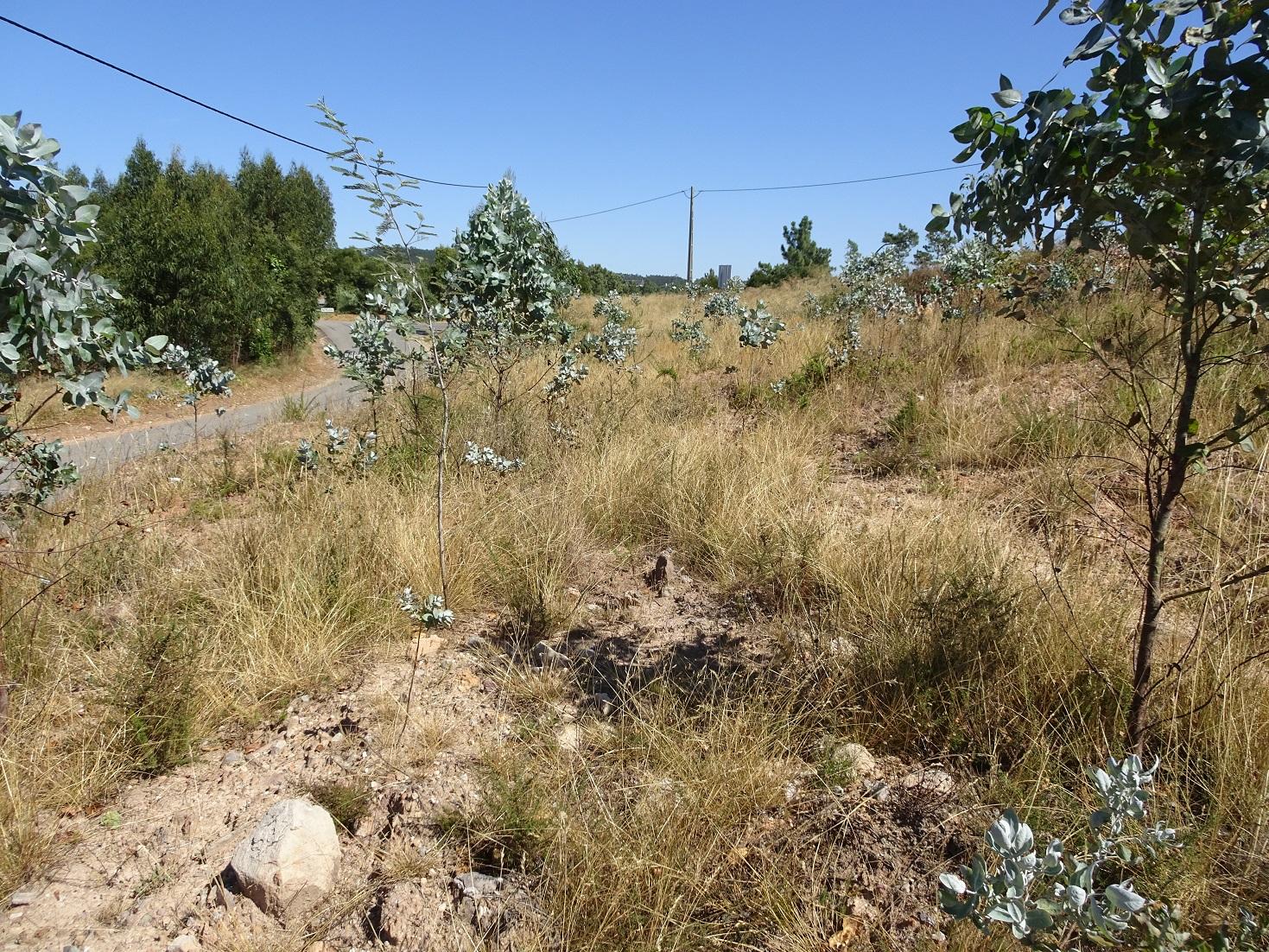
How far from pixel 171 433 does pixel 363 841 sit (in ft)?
29.6

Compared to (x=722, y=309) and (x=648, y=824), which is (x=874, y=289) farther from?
(x=648, y=824)

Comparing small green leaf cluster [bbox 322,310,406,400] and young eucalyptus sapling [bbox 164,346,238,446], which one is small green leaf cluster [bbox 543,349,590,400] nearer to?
small green leaf cluster [bbox 322,310,406,400]

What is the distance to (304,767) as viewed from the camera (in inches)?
101

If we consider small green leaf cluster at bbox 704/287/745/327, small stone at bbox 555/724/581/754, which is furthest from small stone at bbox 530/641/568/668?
small green leaf cluster at bbox 704/287/745/327

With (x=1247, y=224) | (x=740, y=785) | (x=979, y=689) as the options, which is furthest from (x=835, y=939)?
(x=1247, y=224)

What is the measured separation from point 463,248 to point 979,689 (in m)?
4.08

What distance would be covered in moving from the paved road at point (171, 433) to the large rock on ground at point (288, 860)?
239cm

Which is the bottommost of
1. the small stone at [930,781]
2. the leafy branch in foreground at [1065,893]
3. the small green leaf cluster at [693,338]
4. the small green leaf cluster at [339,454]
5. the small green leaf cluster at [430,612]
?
the small stone at [930,781]

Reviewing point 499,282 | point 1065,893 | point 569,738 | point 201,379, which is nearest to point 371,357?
point 499,282

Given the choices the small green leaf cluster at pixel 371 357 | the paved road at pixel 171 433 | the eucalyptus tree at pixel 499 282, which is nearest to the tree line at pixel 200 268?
the paved road at pixel 171 433

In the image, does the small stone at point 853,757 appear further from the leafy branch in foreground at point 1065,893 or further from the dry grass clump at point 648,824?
the leafy branch in foreground at point 1065,893

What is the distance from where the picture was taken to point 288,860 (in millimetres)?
1992

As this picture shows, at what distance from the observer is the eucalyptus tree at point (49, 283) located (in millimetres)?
1749

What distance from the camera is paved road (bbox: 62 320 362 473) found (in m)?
6.55
